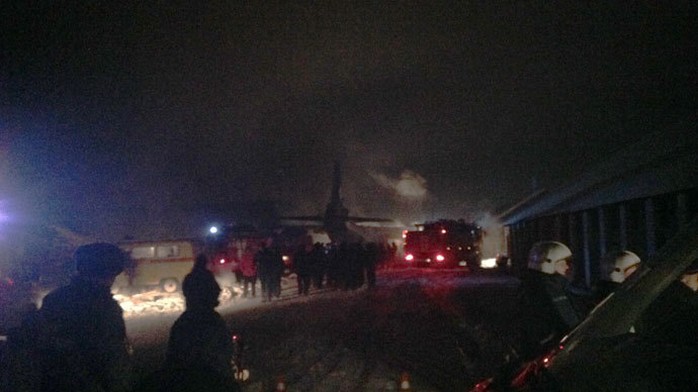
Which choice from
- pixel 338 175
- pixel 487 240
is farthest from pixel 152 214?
pixel 487 240

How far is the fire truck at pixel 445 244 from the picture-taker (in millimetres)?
40125

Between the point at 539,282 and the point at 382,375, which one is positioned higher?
the point at 539,282

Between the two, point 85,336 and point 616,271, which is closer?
point 85,336

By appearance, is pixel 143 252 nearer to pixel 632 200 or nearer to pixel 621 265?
pixel 632 200

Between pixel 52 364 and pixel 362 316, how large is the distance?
1400 cm

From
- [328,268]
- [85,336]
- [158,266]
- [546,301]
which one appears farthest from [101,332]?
[158,266]

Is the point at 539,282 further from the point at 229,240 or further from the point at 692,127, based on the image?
the point at 229,240

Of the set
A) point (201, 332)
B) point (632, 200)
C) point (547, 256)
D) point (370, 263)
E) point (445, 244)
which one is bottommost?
point (201, 332)

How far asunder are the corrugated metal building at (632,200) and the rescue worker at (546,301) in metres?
→ 3.40

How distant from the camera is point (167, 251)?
29281 mm

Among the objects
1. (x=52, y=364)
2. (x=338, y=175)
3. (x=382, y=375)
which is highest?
(x=338, y=175)

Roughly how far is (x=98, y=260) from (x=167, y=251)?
26.2 m

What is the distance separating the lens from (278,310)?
20.0m

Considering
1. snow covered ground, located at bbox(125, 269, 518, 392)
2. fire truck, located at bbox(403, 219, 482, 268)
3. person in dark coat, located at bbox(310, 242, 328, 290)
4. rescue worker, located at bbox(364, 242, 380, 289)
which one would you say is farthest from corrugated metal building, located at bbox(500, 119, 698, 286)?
fire truck, located at bbox(403, 219, 482, 268)
